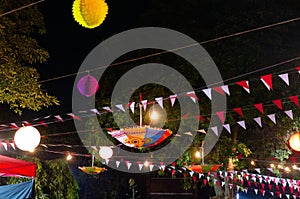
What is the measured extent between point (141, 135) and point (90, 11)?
7.71ft

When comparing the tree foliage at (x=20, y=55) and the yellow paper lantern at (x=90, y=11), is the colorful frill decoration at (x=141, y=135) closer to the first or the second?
the yellow paper lantern at (x=90, y=11)

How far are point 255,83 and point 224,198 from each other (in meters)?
3.70

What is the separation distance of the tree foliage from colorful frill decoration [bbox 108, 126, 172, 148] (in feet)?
8.47

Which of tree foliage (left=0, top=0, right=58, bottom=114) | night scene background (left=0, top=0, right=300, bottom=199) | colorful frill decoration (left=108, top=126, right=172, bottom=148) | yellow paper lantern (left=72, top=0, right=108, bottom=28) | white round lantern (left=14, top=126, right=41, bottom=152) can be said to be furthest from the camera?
night scene background (left=0, top=0, right=300, bottom=199)

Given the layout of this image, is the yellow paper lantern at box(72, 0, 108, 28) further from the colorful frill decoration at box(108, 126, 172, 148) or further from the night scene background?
the night scene background

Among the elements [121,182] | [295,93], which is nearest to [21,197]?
[295,93]

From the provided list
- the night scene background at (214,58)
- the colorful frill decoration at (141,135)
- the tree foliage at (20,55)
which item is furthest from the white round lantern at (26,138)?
the night scene background at (214,58)

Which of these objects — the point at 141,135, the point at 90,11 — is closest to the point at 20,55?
the point at 141,135

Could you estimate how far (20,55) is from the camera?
23.6ft

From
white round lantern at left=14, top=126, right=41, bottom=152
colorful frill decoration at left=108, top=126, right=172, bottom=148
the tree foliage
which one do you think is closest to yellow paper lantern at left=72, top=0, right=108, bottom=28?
colorful frill decoration at left=108, top=126, right=172, bottom=148

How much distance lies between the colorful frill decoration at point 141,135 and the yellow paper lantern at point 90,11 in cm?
206

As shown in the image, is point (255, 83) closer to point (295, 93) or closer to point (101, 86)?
point (295, 93)

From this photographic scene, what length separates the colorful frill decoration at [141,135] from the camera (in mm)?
5191

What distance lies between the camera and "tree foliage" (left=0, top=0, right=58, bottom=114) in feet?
22.3
